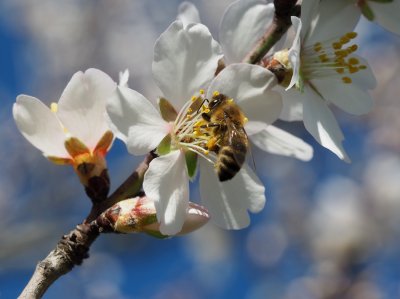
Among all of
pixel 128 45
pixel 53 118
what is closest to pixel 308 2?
pixel 53 118

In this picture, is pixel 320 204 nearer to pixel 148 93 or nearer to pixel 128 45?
pixel 148 93

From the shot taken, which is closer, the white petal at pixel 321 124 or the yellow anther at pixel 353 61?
the white petal at pixel 321 124

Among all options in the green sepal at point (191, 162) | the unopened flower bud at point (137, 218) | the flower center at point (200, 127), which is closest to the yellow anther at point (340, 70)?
the flower center at point (200, 127)

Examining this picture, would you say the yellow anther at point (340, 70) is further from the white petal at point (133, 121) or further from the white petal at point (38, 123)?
the white petal at point (38, 123)

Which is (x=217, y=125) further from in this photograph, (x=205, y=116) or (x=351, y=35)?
(x=351, y=35)

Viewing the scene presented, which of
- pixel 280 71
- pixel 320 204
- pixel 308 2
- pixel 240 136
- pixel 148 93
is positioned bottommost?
pixel 320 204

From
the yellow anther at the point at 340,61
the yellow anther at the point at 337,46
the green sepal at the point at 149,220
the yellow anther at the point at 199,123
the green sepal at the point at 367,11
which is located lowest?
the yellow anther at the point at 340,61
